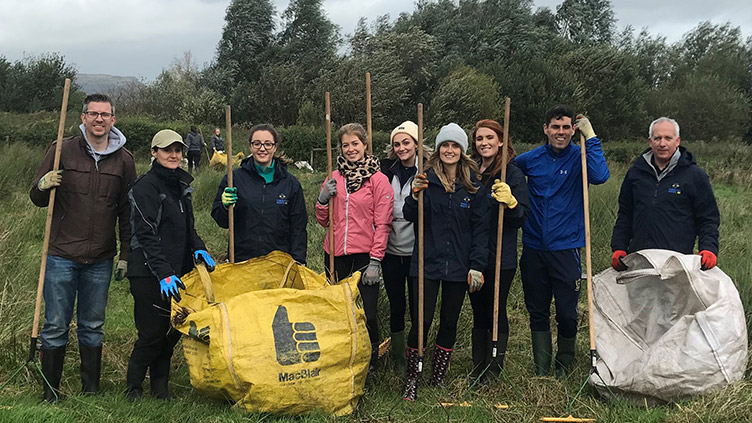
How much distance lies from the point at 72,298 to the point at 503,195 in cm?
266

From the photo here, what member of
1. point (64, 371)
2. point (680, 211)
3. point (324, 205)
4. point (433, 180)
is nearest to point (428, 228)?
point (433, 180)

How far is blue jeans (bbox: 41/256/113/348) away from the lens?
3.21 meters

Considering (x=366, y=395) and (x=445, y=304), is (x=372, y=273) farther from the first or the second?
(x=366, y=395)

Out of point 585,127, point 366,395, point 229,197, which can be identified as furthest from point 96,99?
point 585,127

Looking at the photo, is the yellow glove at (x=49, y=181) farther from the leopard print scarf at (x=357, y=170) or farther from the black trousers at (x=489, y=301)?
the black trousers at (x=489, y=301)

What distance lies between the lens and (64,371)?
375 centimetres

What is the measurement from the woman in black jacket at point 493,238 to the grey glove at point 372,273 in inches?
25.8

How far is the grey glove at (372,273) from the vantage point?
11.6 ft

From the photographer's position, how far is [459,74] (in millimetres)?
26281

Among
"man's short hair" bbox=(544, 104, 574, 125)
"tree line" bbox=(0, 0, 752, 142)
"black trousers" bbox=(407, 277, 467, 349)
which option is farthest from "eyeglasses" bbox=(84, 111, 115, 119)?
"tree line" bbox=(0, 0, 752, 142)

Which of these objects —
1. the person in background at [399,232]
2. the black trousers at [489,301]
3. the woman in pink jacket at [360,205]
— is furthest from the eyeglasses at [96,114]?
the black trousers at [489,301]

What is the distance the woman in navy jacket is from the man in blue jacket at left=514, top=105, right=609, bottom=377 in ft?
1.46

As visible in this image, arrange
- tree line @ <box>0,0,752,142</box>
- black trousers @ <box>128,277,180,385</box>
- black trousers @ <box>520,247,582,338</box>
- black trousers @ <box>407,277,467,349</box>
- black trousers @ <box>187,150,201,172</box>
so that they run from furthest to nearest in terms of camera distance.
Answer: tree line @ <box>0,0,752,142</box>, black trousers @ <box>187,150,201,172</box>, black trousers @ <box>520,247,582,338</box>, black trousers @ <box>407,277,467,349</box>, black trousers @ <box>128,277,180,385</box>

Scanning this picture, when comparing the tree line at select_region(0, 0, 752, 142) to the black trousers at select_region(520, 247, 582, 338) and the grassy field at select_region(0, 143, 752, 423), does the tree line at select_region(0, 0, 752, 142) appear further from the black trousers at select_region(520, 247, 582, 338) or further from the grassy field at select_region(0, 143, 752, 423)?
the black trousers at select_region(520, 247, 582, 338)
